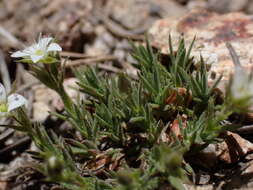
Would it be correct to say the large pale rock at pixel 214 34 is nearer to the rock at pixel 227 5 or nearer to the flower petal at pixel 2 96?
the rock at pixel 227 5

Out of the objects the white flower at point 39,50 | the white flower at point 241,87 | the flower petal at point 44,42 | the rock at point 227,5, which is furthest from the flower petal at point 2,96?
the rock at point 227,5

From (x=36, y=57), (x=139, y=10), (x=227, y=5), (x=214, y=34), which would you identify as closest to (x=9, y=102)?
(x=36, y=57)

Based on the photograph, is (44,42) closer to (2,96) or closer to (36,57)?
(36,57)

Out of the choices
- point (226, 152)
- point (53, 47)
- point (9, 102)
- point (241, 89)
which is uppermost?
point (53, 47)

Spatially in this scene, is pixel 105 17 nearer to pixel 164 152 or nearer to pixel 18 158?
pixel 18 158

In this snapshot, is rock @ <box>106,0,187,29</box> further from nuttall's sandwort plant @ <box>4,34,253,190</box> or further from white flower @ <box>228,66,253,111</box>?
white flower @ <box>228,66,253,111</box>

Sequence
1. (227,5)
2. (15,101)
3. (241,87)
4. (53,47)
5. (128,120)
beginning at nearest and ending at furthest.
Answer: (241,87)
(15,101)
(53,47)
(128,120)
(227,5)
